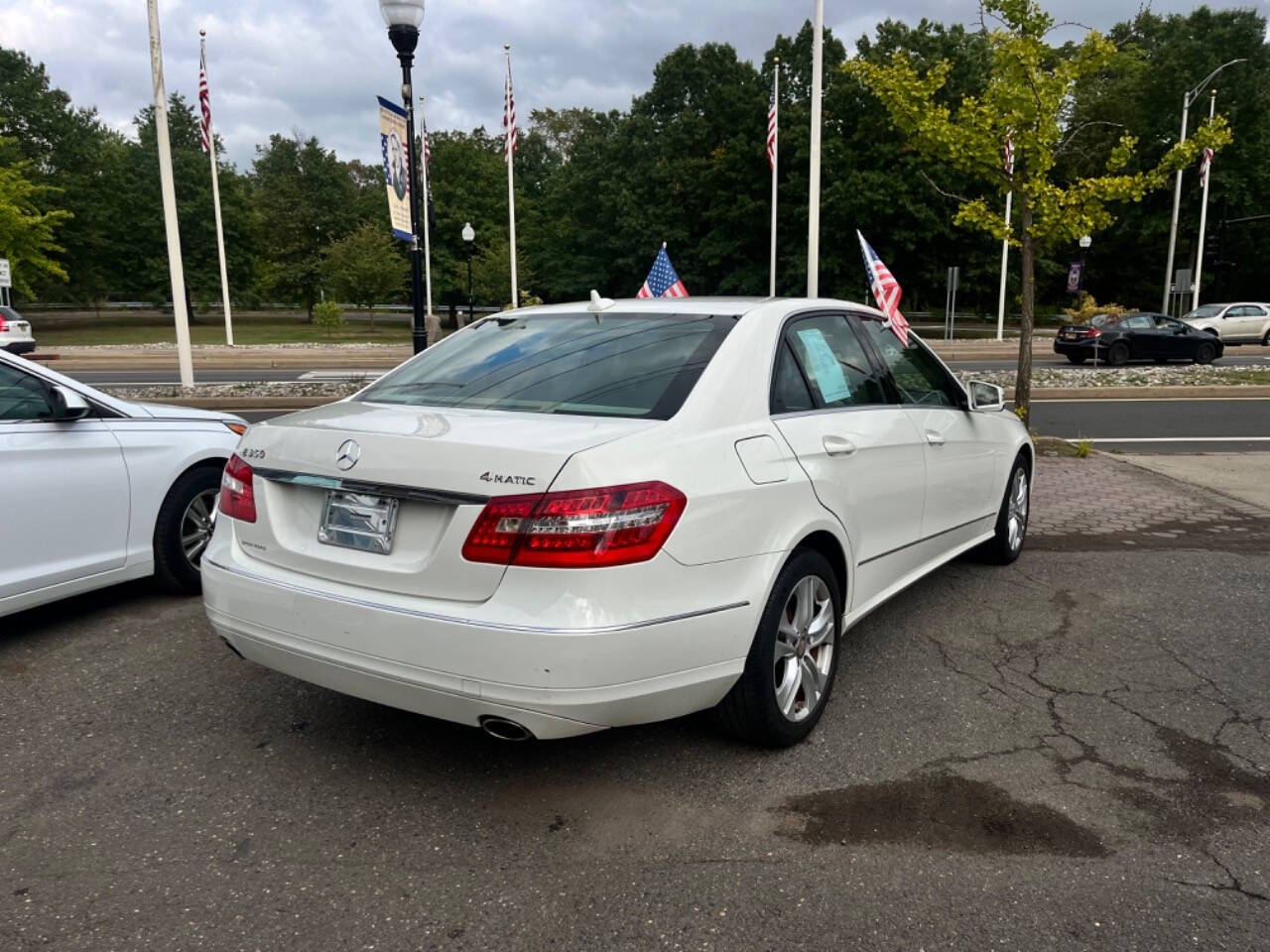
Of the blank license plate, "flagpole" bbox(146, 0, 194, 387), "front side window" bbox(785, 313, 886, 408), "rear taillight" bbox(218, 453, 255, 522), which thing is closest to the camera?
the blank license plate

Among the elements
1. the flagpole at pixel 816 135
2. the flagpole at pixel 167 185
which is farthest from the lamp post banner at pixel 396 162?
the flagpole at pixel 816 135

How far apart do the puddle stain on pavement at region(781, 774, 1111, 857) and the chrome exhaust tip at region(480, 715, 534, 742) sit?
0.86 m

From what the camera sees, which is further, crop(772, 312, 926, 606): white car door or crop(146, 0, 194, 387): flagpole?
crop(146, 0, 194, 387): flagpole

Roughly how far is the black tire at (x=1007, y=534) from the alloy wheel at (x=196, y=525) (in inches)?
176

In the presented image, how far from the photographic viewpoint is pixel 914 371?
15.7 ft

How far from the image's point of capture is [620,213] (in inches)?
2010

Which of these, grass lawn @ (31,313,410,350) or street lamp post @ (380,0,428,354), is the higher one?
street lamp post @ (380,0,428,354)

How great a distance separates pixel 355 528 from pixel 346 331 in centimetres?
4810

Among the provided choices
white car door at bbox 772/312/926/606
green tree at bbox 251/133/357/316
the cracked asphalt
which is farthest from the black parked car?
green tree at bbox 251/133/357/316

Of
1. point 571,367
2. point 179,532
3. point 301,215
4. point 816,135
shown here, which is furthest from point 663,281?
point 301,215

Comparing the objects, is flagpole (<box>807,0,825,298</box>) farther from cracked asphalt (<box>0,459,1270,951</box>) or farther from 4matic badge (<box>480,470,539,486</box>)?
4matic badge (<box>480,470,539,486</box>)

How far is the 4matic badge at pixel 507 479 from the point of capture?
8.99 feet

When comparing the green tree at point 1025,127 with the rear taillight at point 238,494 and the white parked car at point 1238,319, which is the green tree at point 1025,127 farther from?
the white parked car at point 1238,319

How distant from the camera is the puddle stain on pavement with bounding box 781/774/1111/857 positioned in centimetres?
288
